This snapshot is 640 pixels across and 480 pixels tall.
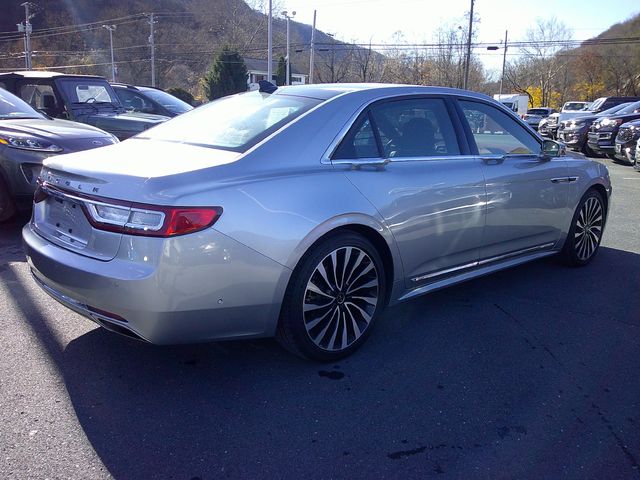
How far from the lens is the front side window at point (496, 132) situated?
4328 mm

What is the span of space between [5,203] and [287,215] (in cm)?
455

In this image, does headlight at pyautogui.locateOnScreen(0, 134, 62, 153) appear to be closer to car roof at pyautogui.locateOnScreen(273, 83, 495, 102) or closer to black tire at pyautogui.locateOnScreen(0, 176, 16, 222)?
black tire at pyautogui.locateOnScreen(0, 176, 16, 222)

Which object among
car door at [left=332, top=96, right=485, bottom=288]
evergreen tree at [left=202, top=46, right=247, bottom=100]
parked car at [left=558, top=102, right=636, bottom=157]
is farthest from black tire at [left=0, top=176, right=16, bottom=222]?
evergreen tree at [left=202, top=46, right=247, bottom=100]

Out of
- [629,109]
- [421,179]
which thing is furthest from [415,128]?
[629,109]

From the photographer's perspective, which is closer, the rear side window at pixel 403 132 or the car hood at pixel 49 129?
the rear side window at pixel 403 132

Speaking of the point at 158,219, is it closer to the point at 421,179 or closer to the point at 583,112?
the point at 421,179

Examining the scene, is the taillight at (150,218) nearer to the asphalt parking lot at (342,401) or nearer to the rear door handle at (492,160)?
the asphalt parking lot at (342,401)

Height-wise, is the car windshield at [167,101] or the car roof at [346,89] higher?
the car windshield at [167,101]

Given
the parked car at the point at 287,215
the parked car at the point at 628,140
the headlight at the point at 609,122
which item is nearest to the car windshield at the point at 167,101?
the parked car at the point at 287,215

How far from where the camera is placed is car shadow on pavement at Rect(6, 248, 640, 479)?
247cm

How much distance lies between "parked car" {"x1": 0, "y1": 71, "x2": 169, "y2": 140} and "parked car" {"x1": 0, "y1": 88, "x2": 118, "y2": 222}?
2.69 m

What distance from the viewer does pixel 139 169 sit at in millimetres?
2855

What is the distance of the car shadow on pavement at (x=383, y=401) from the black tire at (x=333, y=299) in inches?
6.2

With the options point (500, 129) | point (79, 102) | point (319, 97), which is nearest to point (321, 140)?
point (319, 97)
